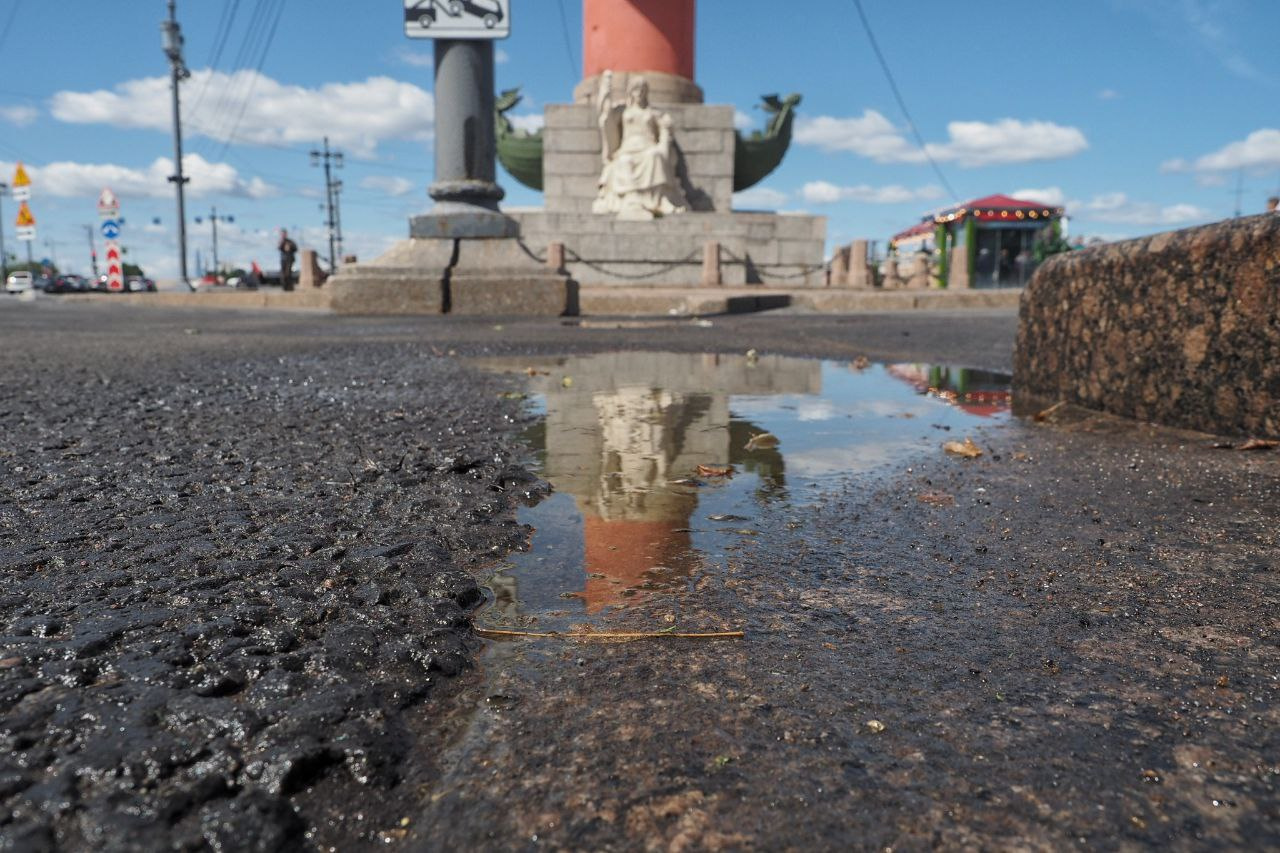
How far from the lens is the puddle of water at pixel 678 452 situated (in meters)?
1.40

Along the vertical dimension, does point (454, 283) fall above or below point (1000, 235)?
below

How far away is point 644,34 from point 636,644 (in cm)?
2333

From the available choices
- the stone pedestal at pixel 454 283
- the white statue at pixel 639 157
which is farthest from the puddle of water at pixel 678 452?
the white statue at pixel 639 157

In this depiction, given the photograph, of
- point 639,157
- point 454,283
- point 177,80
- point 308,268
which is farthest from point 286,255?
point 454,283

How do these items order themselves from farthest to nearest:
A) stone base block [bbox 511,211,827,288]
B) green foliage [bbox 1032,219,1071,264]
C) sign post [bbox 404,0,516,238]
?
green foliage [bbox 1032,219,1071,264]
stone base block [bbox 511,211,827,288]
sign post [bbox 404,0,516,238]

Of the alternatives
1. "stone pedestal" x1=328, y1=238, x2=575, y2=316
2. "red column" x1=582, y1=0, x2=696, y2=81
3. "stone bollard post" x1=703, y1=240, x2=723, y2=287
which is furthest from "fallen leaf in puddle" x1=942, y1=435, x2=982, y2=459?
"red column" x1=582, y1=0, x2=696, y2=81

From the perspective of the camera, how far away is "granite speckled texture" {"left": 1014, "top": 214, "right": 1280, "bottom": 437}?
243 centimetres

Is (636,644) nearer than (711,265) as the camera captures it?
Yes

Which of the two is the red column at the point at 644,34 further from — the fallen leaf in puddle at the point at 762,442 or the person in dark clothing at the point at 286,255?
the fallen leaf in puddle at the point at 762,442

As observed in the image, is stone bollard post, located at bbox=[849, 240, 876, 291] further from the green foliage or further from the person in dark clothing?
the person in dark clothing

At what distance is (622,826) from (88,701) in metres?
0.57

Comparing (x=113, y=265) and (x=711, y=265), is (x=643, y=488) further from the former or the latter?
(x=113, y=265)

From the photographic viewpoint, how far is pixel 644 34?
72.7ft

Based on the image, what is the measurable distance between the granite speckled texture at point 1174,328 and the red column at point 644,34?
2069 centimetres
